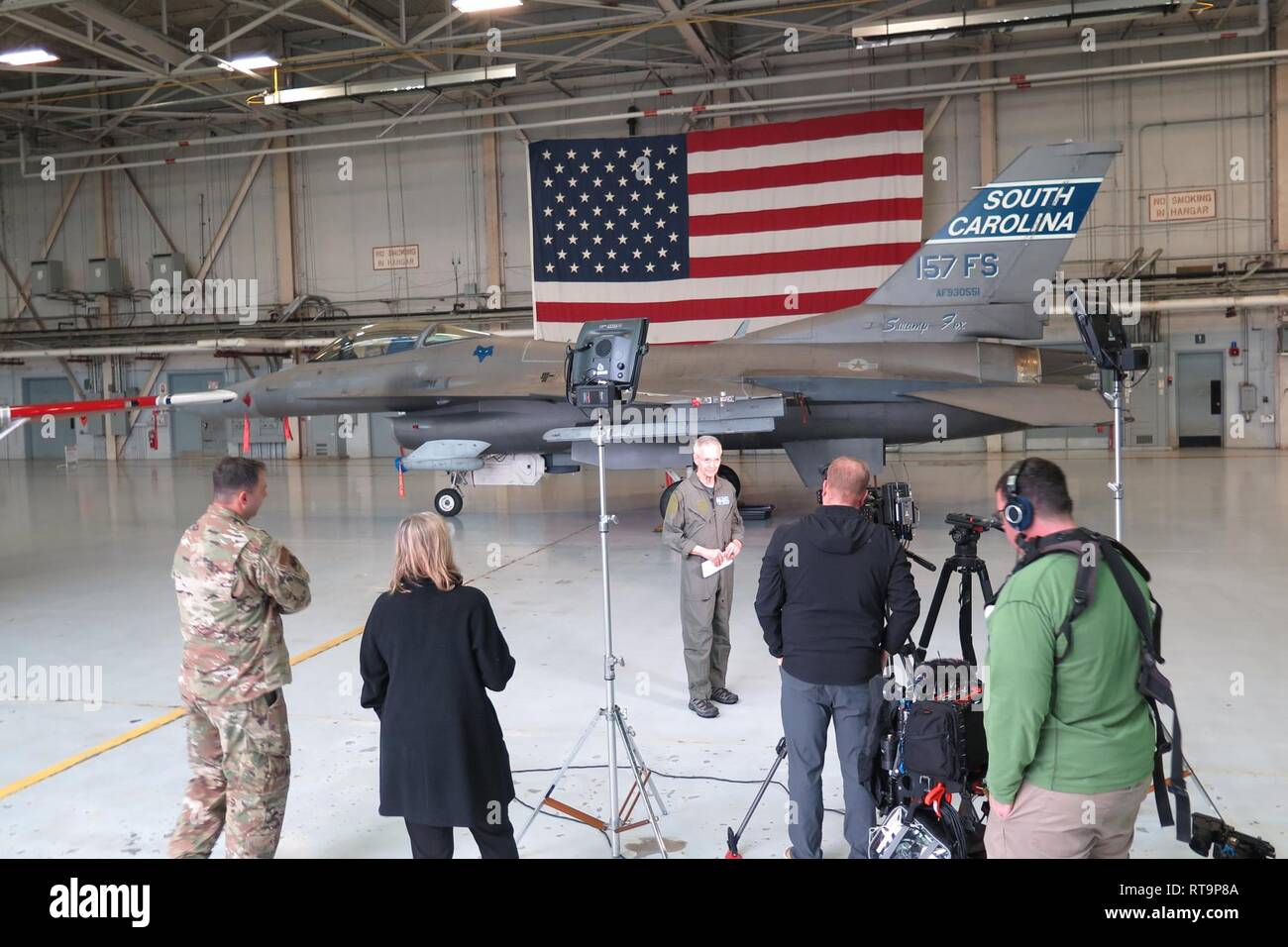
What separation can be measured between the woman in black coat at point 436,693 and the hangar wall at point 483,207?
68.8ft

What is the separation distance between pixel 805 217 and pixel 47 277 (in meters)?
22.7

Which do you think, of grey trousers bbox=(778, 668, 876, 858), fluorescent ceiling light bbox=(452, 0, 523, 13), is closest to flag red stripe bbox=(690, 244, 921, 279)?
fluorescent ceiling light bbox=(452, 0, 523, 13)

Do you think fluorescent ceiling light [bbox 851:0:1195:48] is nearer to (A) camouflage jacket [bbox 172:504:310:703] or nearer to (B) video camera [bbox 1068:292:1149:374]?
(B) video camera [bbox 1068:292:1149:374]

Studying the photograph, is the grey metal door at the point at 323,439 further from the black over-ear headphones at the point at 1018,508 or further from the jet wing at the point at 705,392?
the black over-ear headphones at the point at 1018,508

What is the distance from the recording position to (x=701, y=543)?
18.1 ft

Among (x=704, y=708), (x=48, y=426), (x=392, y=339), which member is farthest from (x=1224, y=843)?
(x=48, y=426)

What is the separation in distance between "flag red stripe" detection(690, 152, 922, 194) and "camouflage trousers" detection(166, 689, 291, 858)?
19545 mm

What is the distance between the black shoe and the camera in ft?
17.9

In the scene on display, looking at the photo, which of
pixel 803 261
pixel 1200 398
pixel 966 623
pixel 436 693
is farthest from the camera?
pixel 1200 398

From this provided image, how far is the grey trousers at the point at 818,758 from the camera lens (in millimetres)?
3557

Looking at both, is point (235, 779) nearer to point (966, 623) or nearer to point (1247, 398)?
point (966, 623)


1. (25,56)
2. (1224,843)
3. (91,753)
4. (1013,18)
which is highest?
(25,56)

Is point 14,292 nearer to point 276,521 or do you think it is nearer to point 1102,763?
point 276,521

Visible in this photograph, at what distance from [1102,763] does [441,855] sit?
2152 millimetres
